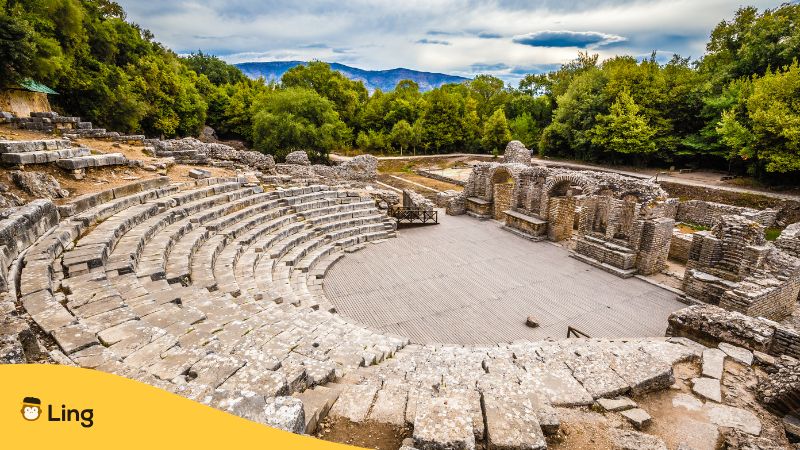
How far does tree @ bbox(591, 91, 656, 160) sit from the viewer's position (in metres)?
26.2

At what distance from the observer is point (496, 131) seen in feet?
122

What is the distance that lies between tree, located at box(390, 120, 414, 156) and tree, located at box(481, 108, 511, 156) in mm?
7633

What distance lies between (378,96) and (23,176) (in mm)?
39881

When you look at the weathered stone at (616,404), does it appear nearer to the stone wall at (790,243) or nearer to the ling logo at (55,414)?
the ling logo at (55,414)

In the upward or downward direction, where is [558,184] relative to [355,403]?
upward

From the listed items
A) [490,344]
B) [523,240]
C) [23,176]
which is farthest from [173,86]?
[490,344]

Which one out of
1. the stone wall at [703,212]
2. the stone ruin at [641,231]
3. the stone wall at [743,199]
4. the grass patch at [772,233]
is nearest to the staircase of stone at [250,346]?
the stone ruin at [641,231]

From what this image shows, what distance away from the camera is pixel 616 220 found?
41.4 ft

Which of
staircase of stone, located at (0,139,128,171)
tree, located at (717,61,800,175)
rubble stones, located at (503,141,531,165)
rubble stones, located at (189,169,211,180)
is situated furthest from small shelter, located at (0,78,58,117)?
tree, located at (717,61,800,175)

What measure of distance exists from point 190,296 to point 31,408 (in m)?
4.02

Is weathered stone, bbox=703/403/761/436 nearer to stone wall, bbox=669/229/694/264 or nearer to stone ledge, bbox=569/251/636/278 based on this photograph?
stone ledge, bbox=569/251/636/278

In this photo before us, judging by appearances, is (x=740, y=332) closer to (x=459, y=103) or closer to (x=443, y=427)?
(x=443, y=427)

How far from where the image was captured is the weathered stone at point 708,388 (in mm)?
4743

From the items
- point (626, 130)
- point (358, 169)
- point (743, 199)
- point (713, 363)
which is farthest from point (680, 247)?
point (626, 130)
